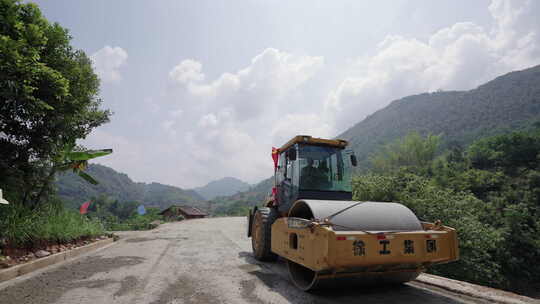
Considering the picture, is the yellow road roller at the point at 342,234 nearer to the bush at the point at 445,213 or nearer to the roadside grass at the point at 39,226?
the roadside grass at the point at 39,226

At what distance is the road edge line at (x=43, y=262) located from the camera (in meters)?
4.73

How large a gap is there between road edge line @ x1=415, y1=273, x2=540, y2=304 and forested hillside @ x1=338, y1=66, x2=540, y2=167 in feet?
338

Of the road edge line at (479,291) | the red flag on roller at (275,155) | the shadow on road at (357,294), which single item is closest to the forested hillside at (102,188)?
the red flag on roller at (275,155)

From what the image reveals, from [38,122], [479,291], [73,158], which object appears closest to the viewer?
[479,291]

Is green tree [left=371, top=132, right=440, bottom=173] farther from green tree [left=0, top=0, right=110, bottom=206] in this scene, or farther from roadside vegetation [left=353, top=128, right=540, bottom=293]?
green tree [left=0, top=0, right=110, bottom=206]

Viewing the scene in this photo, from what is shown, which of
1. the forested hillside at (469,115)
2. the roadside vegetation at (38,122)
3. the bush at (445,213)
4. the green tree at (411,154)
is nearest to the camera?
the roadside vegetation at (38,122)

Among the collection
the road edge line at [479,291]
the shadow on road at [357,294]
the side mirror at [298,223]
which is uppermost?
the side mirror at [298,223]

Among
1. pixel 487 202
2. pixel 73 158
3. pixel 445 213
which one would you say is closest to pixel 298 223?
pixel 73 158

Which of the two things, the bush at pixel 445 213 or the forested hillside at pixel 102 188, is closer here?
the bush at pixel 445 213

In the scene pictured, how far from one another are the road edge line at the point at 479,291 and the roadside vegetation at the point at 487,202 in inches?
441

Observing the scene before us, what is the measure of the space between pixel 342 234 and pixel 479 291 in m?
2.42

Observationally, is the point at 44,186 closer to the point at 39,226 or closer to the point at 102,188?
the point at 39,226

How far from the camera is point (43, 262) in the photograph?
572 cm

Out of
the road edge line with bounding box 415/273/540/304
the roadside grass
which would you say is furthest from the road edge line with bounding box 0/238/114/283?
the road edge line with bounding box 415/273/540/304
